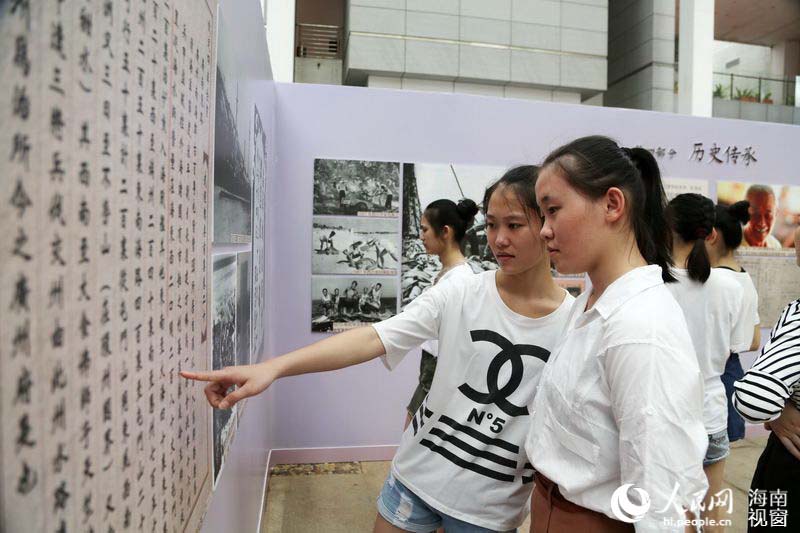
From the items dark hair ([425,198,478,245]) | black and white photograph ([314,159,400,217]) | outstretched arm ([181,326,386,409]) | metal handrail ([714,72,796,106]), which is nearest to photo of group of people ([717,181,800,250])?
black and white photograph ([314,159,400,217])

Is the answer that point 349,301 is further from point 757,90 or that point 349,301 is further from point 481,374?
point 757,90

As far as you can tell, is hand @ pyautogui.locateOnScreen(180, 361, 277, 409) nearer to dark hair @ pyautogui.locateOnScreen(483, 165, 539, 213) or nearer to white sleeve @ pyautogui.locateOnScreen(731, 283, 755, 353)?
dark hair @ pyautogui.locateOnScreen(483, 165, 539, 213)

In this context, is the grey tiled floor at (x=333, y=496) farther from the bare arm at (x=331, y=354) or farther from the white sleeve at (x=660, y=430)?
the white sleeve at (x=660, y=430)

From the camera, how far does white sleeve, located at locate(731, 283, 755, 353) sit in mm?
2188

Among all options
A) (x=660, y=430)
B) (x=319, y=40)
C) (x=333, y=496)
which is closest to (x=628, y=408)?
(x=660, y=430)

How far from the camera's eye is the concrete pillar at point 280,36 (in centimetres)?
454

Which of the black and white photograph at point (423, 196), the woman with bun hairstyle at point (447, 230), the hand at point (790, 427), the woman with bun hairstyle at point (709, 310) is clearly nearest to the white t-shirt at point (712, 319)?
the woman with bun hairstyle at point (709, 310)

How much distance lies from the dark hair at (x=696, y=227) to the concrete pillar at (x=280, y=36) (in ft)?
11.3

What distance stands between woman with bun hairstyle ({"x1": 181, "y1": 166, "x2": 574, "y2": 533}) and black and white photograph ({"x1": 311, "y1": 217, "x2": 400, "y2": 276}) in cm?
216

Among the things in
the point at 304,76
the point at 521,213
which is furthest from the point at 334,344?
the point at 304,76

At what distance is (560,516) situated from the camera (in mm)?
1061

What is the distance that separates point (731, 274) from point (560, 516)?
166cm

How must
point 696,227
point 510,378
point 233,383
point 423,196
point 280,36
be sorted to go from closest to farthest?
point 233,383, point 510,378, point 696,227, point 423,196, point 280,36

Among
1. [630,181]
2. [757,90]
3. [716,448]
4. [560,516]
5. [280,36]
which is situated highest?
[757,90]
